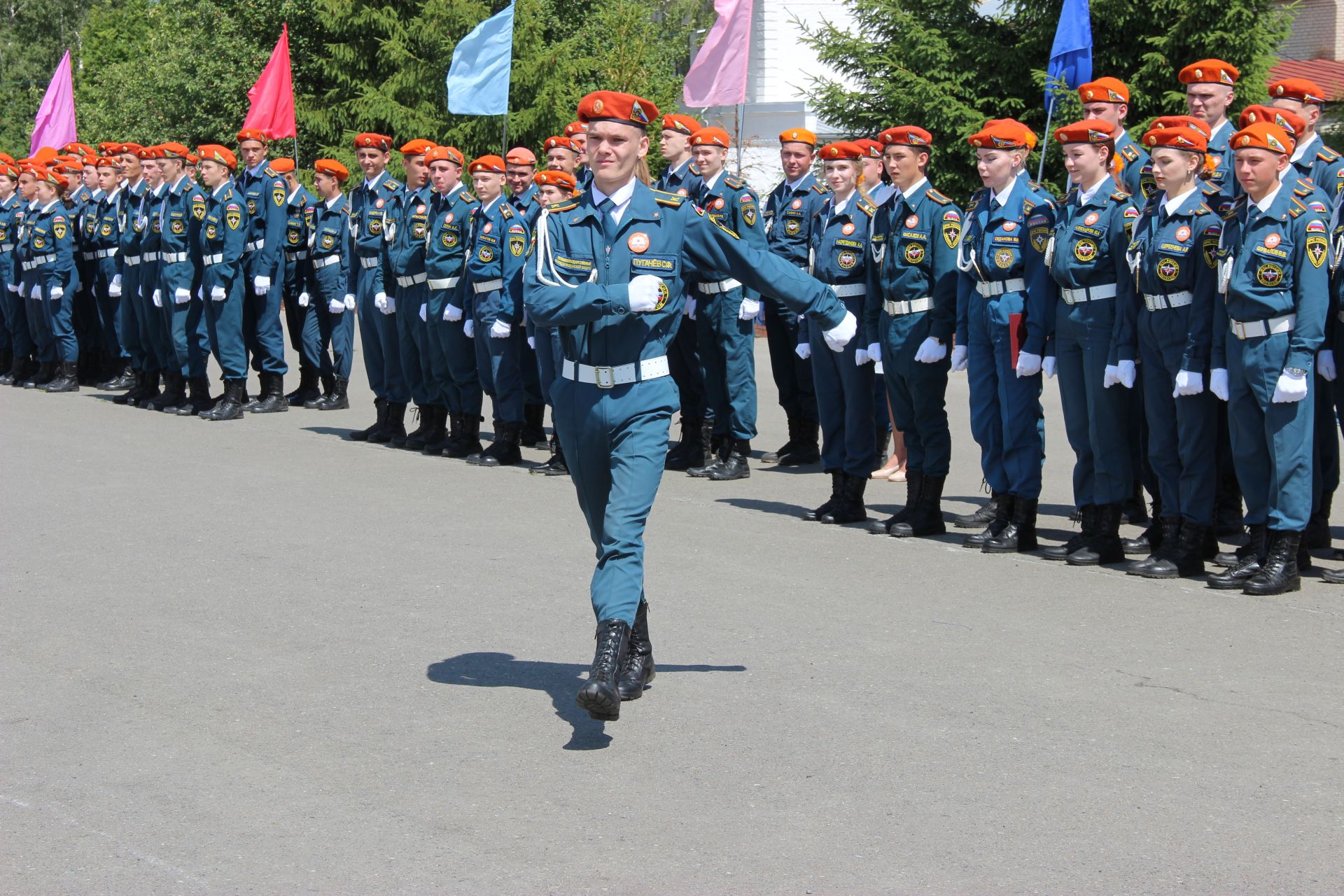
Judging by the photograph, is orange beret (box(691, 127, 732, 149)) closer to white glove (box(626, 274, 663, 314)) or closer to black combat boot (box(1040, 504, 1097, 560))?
black combat boot (box(1040, 504, 1097, 560))

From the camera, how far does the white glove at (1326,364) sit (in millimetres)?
7957

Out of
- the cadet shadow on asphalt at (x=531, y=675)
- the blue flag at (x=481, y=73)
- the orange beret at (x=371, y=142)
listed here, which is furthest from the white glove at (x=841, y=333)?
the blue flag at (x=481, y=73)

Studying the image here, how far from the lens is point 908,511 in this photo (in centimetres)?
917

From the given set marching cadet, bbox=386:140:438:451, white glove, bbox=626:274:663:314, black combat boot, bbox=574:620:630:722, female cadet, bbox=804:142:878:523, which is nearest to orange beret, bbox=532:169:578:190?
marching cadet, bbox=386:140:438:451

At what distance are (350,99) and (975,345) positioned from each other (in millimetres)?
27706

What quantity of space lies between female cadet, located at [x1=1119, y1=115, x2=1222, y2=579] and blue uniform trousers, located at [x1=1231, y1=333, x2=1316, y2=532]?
0.21 metres

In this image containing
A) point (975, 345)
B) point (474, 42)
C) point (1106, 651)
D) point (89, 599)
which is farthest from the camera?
point (474, 42)

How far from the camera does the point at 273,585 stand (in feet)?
24.7

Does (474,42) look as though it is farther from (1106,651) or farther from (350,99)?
(350,99)

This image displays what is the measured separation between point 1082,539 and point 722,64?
1173 cm

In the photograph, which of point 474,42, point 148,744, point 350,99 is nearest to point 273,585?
point 148,744

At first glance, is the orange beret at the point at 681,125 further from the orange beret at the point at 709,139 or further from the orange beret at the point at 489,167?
the orange beret at the point at 489,167

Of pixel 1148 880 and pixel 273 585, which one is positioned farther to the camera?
pixel 273 585

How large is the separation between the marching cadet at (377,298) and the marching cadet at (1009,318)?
5.30 m
